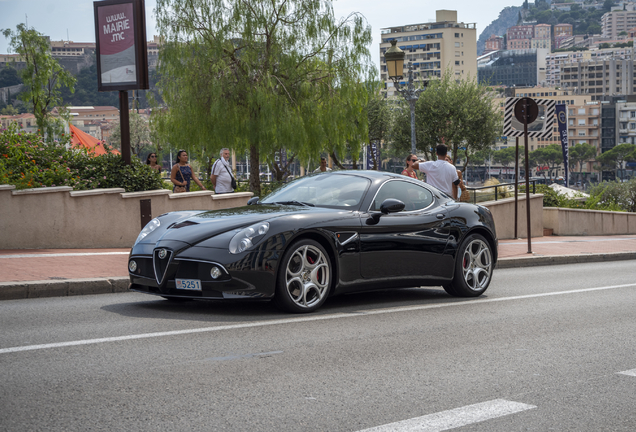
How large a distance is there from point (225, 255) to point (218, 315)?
689 millimetres

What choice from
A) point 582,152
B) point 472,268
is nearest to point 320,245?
point 472,268

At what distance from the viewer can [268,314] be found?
271 inches

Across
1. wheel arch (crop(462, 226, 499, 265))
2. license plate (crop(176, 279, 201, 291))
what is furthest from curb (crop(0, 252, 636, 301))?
wheel arch (crop(462, 226, 499, 265))

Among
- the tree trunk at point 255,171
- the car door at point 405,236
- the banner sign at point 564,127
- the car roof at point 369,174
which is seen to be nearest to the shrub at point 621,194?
the banner sign at point 564,127

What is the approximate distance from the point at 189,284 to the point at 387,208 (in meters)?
2.17

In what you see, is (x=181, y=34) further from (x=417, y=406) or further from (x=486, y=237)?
(x=417, y=406)

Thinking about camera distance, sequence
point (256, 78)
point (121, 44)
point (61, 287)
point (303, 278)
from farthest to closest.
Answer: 1. point (256, 78)
2. point (121, 44)
3. point (61, 287)
4. point (303, 278)

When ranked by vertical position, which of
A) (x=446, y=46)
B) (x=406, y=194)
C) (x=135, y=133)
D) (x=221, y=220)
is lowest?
(x=221, y=220)

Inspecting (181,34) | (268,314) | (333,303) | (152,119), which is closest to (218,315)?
(268,314)

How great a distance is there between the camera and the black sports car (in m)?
6.49

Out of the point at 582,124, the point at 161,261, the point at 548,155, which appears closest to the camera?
the point at 161,261

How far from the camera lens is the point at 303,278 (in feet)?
22.4

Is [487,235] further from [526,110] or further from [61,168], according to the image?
[61,168]

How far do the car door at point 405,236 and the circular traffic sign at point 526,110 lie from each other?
269 inches
